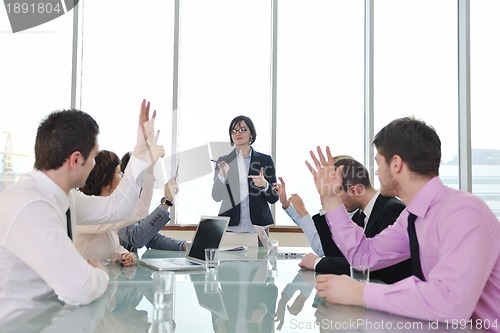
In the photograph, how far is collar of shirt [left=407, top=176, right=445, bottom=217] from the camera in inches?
59.4

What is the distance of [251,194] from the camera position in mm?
4051

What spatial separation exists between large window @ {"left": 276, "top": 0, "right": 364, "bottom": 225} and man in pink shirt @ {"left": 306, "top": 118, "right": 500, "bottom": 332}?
3656mm

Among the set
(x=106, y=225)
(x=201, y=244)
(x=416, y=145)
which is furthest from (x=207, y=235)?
(x=416, y=145)

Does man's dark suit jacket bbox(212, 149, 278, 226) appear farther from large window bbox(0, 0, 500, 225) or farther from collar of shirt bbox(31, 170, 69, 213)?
collar of shirt bbox(31, 170, 69, 213)

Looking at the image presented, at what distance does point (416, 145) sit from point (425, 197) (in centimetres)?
17

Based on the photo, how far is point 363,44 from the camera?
5.61 metres

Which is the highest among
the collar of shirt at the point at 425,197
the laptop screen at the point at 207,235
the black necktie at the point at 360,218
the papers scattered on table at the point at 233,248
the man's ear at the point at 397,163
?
the man's ear at the point at 397,163

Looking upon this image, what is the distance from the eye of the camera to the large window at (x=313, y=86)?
5492 millimetres

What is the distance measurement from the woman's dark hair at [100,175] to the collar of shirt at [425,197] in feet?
5.20

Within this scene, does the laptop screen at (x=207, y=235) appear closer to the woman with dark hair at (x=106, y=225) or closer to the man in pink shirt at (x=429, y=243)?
the woman with dark hair at (x=106, y=225)

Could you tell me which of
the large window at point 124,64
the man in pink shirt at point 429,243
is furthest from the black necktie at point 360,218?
the large window at point 124,64

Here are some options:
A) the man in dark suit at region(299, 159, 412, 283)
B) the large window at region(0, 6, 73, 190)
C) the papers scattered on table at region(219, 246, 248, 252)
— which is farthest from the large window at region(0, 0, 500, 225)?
the man in dark suit at region(299, 159, 412, 283)

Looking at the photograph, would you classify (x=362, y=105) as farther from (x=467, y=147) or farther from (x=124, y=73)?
(x=124, y=73)

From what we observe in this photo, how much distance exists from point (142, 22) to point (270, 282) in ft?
14.3
